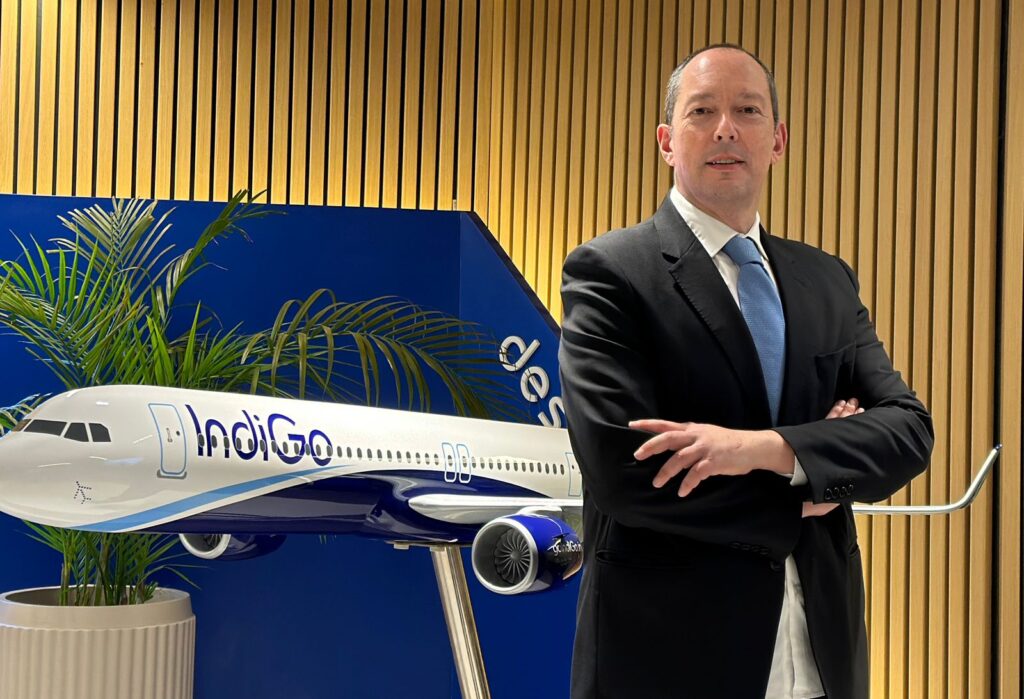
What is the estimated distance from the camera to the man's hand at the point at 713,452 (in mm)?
1557

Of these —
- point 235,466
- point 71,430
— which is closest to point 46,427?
point 71,430

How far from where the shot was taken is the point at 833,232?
520 cm

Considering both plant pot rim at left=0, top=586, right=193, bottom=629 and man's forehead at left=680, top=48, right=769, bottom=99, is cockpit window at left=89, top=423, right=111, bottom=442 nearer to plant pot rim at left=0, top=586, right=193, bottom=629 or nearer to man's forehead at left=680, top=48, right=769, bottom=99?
plant pot rim at left=0, top=586, right=193, bottom=629

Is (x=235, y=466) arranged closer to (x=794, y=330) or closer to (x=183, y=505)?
(x=183, y=505)

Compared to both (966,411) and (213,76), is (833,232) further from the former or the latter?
(213,76)

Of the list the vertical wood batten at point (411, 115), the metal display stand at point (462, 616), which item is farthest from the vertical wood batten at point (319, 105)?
the metal display stand at point (462, 616)

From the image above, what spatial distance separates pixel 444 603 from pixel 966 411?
228 cm

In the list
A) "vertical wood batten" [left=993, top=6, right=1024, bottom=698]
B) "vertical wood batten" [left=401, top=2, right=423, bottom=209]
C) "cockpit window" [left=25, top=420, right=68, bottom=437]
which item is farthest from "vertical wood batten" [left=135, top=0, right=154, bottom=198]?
"vertical wood batten" [left=993, top=6, right=1024, bottom=698]

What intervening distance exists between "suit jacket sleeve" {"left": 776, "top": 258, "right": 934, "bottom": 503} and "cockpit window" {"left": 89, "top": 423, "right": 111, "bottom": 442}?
2.74m

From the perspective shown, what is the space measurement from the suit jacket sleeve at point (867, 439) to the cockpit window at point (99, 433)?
274 centimetres

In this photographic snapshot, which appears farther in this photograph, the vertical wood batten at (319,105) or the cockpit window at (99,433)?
the vertical wood batten at (319,105)

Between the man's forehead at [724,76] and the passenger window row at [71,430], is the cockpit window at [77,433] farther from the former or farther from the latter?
the man's forehead at [724,76]

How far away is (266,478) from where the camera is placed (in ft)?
13.5

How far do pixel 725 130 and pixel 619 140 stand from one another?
4389mm
